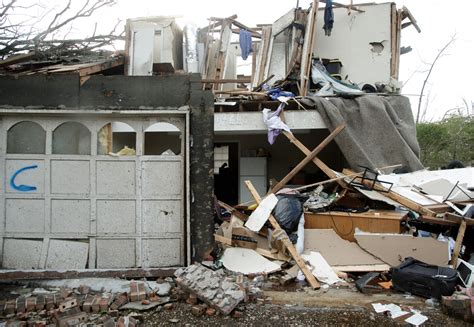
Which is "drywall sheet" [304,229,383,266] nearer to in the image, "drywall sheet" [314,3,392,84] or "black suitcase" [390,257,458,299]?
"black suitcase" [390,257,458,299]

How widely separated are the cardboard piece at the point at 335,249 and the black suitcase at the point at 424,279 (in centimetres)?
74

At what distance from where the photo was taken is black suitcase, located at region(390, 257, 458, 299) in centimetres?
525

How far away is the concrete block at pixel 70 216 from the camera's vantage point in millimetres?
6059

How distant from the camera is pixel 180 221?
6098mm

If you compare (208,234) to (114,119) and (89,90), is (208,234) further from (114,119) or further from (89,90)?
(89,90)

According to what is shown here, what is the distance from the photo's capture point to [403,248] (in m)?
6.44

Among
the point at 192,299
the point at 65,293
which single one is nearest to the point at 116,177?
the point at 65,293

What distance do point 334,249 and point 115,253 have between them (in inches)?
146

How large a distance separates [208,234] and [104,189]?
178cm

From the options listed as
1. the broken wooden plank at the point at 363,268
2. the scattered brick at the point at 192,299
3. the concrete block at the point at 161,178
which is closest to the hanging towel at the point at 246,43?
the concrete block at the point at 161,178

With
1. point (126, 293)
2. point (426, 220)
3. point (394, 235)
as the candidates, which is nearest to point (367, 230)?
point (394, 235)

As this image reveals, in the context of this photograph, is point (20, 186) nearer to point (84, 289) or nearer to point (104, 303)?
point (84, 289)

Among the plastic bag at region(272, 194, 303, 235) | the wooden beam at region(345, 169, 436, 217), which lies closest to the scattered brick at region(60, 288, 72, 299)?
Result: the plastic bag at region(272, 194, 303, 235)

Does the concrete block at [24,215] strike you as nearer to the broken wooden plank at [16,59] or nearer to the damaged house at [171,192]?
the damaged house at [171,192]
